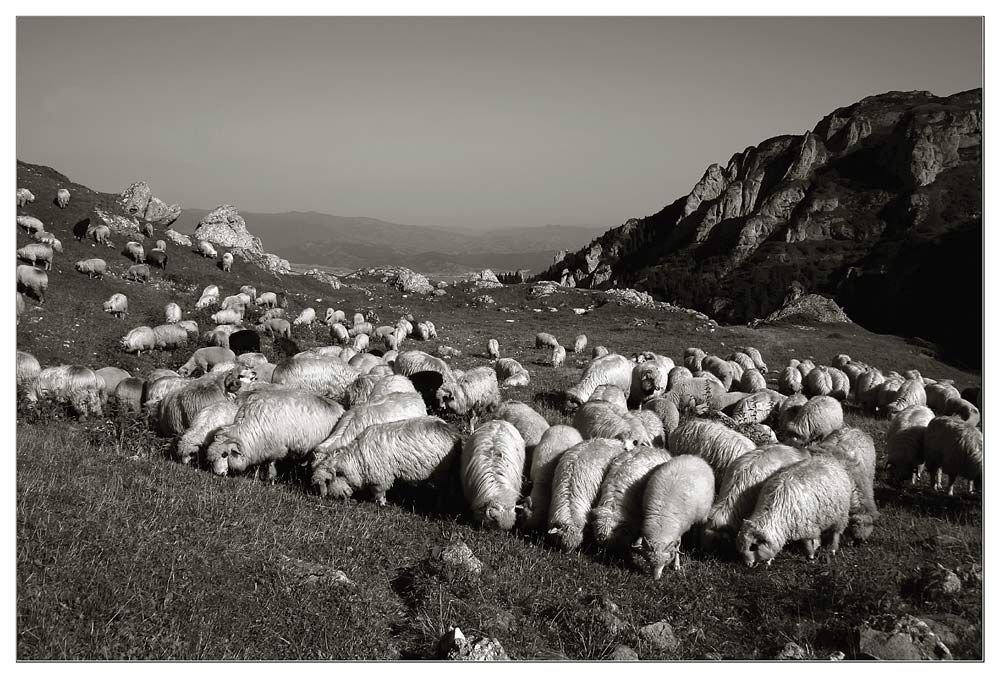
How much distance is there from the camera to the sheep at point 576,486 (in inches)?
337

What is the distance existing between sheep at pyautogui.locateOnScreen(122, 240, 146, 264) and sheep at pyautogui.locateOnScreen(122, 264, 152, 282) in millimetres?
2977

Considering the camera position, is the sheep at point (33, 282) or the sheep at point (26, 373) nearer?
the sheep at point (26, 373)

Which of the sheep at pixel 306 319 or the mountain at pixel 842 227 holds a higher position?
the mountain at pixel 842 227

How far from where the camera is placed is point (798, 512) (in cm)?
851

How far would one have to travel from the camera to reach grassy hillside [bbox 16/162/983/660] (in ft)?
17.9

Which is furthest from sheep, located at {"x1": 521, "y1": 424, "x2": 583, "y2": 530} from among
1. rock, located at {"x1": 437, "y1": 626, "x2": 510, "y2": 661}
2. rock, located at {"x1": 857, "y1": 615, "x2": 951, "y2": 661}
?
rock, located at {"x1": 857, "y1": 615, "x2": 951, "y2": 661}

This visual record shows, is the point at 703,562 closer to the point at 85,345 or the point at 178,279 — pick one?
the point at 85,345

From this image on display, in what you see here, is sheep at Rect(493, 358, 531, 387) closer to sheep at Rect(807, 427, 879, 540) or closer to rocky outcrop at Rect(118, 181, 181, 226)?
sheep at Rect(807, 427, 879, 540)

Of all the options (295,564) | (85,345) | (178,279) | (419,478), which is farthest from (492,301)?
(295,564)

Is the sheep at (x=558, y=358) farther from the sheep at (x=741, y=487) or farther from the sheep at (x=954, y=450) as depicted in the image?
the sheep at (x=741, y=487)

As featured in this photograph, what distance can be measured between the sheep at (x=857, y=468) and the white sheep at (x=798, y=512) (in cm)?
22

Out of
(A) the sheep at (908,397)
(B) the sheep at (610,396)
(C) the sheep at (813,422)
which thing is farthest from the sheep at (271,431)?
(A) the sheep at (908,397)

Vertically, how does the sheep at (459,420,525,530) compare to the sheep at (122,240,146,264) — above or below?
below

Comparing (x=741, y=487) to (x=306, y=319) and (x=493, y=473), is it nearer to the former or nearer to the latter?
(x=493, y=473)
